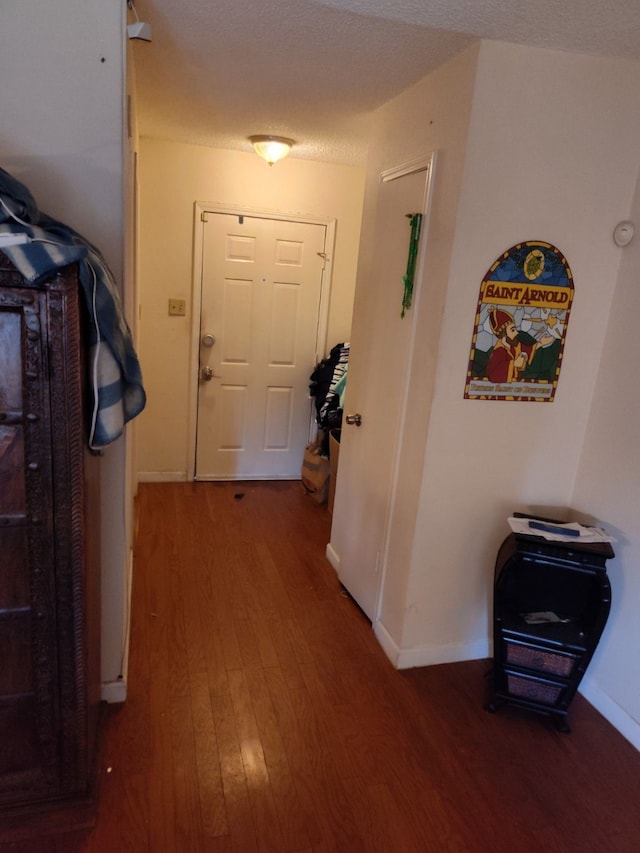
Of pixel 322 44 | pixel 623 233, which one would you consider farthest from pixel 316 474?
pixel 322 44

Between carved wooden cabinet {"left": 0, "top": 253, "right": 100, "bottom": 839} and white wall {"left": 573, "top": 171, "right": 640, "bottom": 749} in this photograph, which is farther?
white wall {"left": 573, "top": 171, "right": 640, "bottom": 749}

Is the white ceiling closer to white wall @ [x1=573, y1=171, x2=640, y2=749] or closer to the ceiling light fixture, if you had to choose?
the ceiling light fixture

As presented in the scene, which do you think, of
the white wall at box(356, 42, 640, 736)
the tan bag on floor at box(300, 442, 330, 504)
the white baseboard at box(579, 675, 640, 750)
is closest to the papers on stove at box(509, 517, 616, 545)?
the white wall at box(356, 42, 640, 736)

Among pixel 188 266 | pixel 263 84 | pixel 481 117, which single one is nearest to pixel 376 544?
pixel 481 117

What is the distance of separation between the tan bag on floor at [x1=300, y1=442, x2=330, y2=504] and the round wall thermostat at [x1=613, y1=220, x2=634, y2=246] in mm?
2287

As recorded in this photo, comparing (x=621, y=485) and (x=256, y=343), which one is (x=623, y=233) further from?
(x=256, y=343)

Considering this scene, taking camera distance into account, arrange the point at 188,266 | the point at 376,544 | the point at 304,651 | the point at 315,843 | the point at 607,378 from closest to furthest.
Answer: the point at 315,843 → the point at 607,378 → the point at 304,651 → the point at 376,544 → the point at 188,266

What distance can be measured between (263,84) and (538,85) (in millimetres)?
1104

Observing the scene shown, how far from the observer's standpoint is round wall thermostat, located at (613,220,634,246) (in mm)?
1918

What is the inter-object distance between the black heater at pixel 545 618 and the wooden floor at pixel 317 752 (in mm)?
136

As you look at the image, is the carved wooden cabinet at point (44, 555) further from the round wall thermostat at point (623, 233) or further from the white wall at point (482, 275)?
the round wall thermostat at point (623, 233)

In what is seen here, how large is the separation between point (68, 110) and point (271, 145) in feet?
6.11

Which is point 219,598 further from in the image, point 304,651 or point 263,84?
point 263,84

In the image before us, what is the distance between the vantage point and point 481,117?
1768 mm
